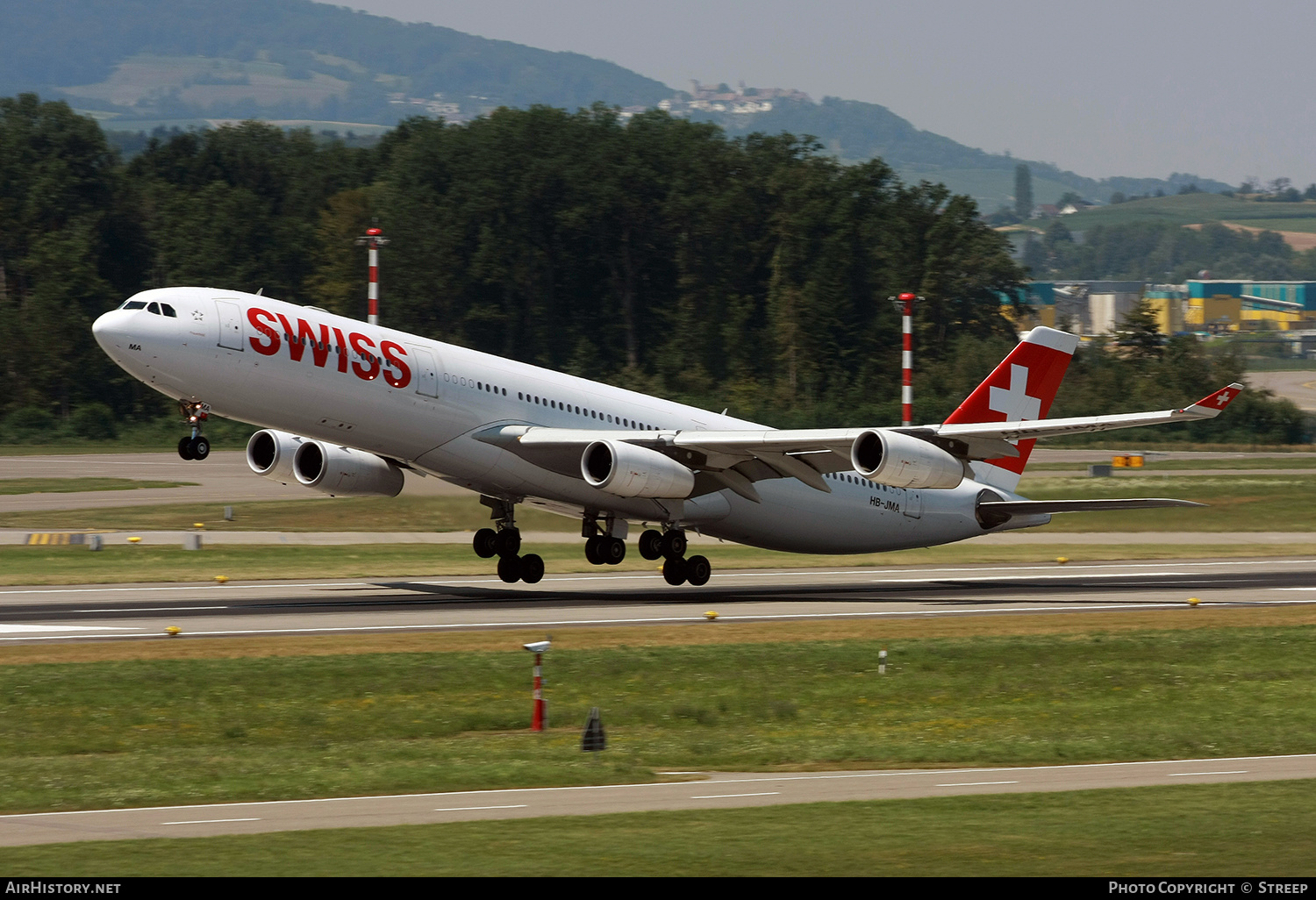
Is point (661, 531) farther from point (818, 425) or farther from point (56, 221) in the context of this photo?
point (56, 221)

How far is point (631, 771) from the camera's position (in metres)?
20.2

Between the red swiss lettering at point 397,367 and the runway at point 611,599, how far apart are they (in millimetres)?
5320

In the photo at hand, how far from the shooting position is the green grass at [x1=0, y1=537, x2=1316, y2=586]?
45406 mm

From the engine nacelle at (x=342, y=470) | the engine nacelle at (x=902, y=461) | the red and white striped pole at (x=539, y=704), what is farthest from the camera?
the engine nacelle at (x=342, y=470)

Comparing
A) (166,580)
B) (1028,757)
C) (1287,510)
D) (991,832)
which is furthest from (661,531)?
(1287,510)

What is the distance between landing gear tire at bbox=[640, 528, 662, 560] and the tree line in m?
68.8

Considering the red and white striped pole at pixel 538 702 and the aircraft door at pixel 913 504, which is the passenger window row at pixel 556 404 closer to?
the aircraft door at pixel 913 504

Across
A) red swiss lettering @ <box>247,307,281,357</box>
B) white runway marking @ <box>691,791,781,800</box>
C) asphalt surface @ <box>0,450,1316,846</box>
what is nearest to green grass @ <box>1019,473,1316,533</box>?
asphalt surface @ <box>0,450,1316,846</box>

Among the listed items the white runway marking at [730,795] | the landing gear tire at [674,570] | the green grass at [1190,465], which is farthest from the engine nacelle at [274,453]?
the green grass at [1190,465]

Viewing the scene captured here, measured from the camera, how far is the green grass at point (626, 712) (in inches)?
806

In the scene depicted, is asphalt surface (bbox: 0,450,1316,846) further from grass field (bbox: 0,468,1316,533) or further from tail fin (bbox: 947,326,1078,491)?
tail fin (bbox: 947,326,1078,491)

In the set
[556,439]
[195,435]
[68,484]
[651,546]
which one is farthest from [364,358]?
[68,484]

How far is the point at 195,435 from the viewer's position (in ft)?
111

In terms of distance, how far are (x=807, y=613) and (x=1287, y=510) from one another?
120 ft
